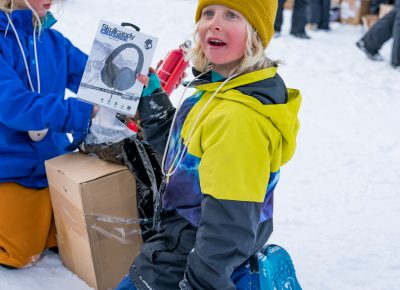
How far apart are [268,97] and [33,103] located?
3.02 feet

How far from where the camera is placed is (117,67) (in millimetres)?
1703

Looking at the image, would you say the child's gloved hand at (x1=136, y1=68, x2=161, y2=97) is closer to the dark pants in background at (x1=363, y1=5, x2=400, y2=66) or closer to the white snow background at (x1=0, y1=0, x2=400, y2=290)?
the white snow background at (x1=0, y1=0, x2=400, y2=290)

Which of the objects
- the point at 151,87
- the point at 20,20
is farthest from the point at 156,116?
the point at 20,20

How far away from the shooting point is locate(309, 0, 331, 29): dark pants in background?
7000 mm

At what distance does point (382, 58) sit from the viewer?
560 centimetres

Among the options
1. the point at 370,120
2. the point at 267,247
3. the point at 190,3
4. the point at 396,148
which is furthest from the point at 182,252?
the point at 190,3

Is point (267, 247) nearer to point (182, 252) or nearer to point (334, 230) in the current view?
point (182, 252)

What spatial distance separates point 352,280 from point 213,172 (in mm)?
1246

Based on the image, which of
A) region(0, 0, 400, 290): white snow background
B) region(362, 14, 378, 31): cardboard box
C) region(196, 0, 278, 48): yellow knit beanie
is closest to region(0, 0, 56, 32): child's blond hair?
region(196, 0, 278, 48): yellow knit beanie

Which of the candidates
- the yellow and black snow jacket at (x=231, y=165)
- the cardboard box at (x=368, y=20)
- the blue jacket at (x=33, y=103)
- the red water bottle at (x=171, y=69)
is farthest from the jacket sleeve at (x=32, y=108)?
the cardboard box at (x=368, y=20)

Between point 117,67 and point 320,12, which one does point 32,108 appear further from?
point 320,12

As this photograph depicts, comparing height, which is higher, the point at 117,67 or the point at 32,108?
the point at 117,67

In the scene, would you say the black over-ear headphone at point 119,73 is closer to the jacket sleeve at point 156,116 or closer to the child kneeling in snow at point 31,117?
the jacket sleeve at point 156,116

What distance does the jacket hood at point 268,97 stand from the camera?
4.45ft
